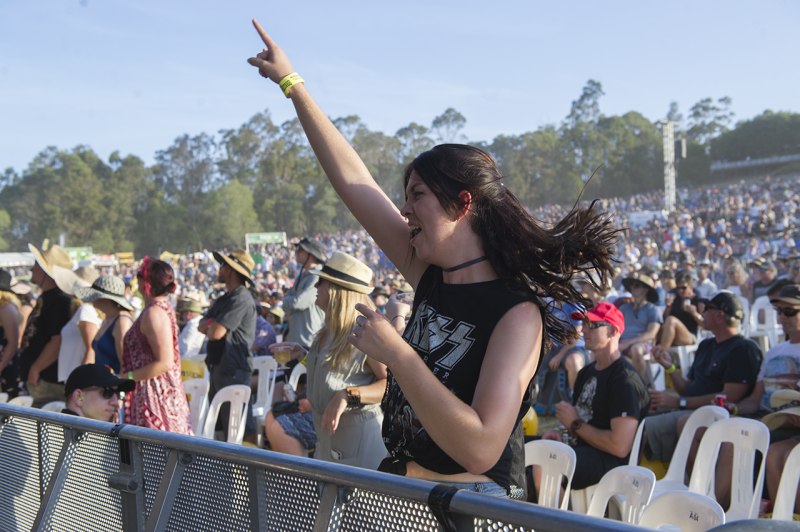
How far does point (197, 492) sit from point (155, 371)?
1.94m

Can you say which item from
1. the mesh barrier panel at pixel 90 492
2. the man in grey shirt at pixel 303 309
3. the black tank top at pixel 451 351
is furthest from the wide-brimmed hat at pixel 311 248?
the black tank top at pixel 451 351

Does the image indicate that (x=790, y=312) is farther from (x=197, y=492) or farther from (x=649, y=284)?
(x=197, y=492)

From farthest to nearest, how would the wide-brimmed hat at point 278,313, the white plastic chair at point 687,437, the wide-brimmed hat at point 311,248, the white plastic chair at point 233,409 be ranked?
the wide-brimmed hat at point 278,313 < the wide-brimmed hat at point 311,248 < the white plastic chair at point 233,409 < the white plastic chair at point 687,437

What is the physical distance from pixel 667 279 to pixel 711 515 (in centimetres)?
1102

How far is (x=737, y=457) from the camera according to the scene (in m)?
3.28

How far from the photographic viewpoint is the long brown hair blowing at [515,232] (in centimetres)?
125

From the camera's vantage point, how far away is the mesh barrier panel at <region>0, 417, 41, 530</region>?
6.72 feet

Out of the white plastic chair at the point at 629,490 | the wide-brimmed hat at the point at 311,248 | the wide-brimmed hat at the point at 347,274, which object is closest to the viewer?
the white plastic chair at the point at 629,490

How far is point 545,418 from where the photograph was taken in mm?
6852

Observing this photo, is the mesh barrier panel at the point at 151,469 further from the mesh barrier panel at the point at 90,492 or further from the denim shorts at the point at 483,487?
the denim shorts at the point at 483,487

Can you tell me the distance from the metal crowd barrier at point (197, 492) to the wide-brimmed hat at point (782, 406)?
3411 mm

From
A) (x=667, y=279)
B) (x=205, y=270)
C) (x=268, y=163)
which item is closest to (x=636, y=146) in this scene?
(x=268, y=163)

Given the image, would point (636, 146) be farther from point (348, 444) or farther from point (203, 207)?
point (348, 444)

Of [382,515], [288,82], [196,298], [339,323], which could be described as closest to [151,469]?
[382,515]
